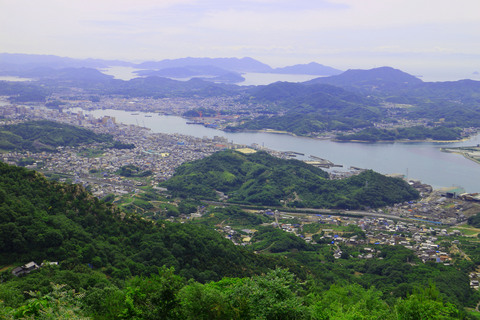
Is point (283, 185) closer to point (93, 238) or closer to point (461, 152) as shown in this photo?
point (93, 238)

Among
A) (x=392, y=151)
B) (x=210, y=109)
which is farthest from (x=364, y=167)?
(x=210, y=109)

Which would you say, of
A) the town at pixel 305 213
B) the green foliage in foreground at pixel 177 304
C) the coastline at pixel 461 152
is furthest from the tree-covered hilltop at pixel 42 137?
the coastline at pixel 461 152

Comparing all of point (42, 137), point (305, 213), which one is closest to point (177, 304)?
point (305, 213)

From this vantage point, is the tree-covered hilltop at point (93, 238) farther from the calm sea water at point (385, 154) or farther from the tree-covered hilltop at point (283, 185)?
the calm sea water at point (385, 154)

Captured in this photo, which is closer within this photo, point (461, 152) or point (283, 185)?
point (283, 185)

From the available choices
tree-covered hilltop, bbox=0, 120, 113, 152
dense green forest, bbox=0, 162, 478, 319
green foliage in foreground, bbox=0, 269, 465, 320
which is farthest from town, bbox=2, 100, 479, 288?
green foliage in foreground, bbox=0, 269, 465, 320

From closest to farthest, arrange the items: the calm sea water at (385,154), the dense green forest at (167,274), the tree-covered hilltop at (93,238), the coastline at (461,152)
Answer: the dense green forest at (167,274) → the tree-covered hilltop at (93,238) → the calm sea water at (385,154) → the coastline at (461,152)
